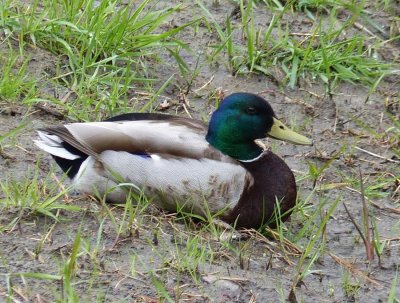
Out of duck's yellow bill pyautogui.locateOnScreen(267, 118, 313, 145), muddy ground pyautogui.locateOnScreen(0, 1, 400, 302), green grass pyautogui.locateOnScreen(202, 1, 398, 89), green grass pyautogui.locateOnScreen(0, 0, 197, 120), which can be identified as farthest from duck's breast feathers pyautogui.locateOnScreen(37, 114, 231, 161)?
green grass pyautogui.locateOnScreen(202, 1, 398, 89)

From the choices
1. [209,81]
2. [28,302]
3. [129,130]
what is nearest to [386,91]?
[209,81]

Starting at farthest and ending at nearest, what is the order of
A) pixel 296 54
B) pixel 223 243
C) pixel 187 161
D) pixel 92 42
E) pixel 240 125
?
pixel 296 54 → pixel 92 42 → pixel 240 125 → pixel 187 161 → pixel 223 243

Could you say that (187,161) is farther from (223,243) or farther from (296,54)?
(296,54)

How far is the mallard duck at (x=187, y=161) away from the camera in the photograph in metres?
5.39

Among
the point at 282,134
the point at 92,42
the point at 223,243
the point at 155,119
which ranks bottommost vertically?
the point at 223,243

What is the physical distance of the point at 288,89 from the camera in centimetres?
688

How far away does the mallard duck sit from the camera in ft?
17.7

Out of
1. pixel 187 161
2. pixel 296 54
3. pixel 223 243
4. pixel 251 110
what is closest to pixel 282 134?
pixel 251 110

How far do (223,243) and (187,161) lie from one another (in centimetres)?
57

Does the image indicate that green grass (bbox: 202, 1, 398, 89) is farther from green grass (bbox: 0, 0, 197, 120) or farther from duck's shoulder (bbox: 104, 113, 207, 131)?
duck's shoulder (bbox: 104, 113, 207, 131)

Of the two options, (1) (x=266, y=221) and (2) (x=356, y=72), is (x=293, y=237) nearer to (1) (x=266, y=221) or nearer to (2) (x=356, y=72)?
(1) (x=266, y=221)

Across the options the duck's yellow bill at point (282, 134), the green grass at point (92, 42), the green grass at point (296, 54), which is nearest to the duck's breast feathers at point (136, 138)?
the duck's yellow bill at point (282, 134)

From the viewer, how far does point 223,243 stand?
197 inches

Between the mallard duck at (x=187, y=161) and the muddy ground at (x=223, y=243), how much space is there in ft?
0.46
